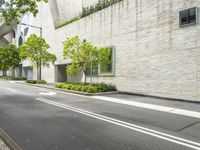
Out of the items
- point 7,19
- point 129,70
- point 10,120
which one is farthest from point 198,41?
point 7,19

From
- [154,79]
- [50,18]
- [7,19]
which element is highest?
[50,18]

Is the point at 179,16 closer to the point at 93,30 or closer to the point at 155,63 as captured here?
the point at 155,63

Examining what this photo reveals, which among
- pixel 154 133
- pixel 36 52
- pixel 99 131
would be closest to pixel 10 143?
pixel 99 131

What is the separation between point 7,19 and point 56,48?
1635 cm

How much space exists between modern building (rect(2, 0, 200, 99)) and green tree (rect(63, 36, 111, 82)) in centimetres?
186

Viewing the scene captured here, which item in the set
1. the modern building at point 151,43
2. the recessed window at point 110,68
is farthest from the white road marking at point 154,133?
the recessed window at point 110,68

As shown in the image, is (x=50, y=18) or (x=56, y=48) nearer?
(x=56, y=48)

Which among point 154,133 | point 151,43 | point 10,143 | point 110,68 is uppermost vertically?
point 151,43

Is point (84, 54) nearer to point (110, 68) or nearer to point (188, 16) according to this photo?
point (110, 68)

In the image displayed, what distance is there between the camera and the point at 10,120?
7262mm

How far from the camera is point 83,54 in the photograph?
1756cm

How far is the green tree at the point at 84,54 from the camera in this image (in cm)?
1728

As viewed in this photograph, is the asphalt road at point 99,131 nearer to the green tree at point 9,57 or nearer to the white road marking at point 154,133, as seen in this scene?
the white road marking at point 154,133

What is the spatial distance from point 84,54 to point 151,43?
564 centimetres
